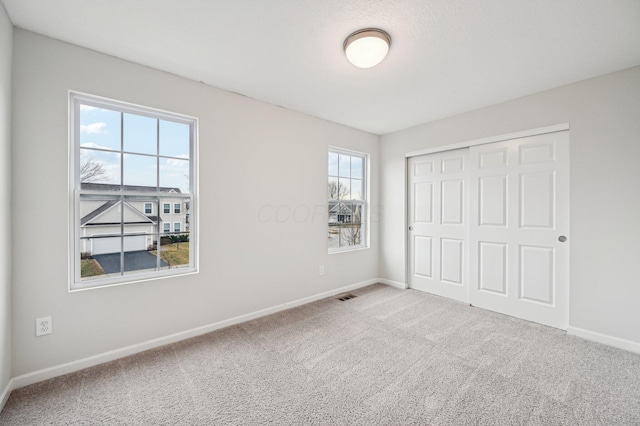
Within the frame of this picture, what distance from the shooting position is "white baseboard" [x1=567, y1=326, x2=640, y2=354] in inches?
93.2

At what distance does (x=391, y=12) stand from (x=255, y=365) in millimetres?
2750

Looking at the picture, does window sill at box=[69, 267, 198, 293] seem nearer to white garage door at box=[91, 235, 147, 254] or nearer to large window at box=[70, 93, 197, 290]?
large window at box=[70, 93, 197, 290]

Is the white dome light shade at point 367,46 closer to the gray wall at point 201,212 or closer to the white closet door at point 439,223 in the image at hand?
the gray wall at point 201,212

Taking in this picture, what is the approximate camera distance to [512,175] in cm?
313

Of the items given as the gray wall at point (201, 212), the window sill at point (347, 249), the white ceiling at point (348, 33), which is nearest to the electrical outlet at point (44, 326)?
the gray wall at point (201, 212)

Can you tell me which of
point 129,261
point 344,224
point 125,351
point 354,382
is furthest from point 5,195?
point 344,224

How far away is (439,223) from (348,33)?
9.31ft

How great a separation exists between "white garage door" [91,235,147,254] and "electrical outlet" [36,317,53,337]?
21.4 inches

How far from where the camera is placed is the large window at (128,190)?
7.09 ft

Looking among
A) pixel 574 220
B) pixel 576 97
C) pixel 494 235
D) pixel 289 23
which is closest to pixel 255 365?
pixel 289 23

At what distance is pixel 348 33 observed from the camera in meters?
1.94

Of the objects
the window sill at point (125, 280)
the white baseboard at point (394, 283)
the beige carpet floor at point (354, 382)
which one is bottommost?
the beige carpet floor at point (354, 382)

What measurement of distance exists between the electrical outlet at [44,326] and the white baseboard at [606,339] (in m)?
4.59

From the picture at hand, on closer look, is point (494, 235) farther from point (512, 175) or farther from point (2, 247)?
point (2, 247)
